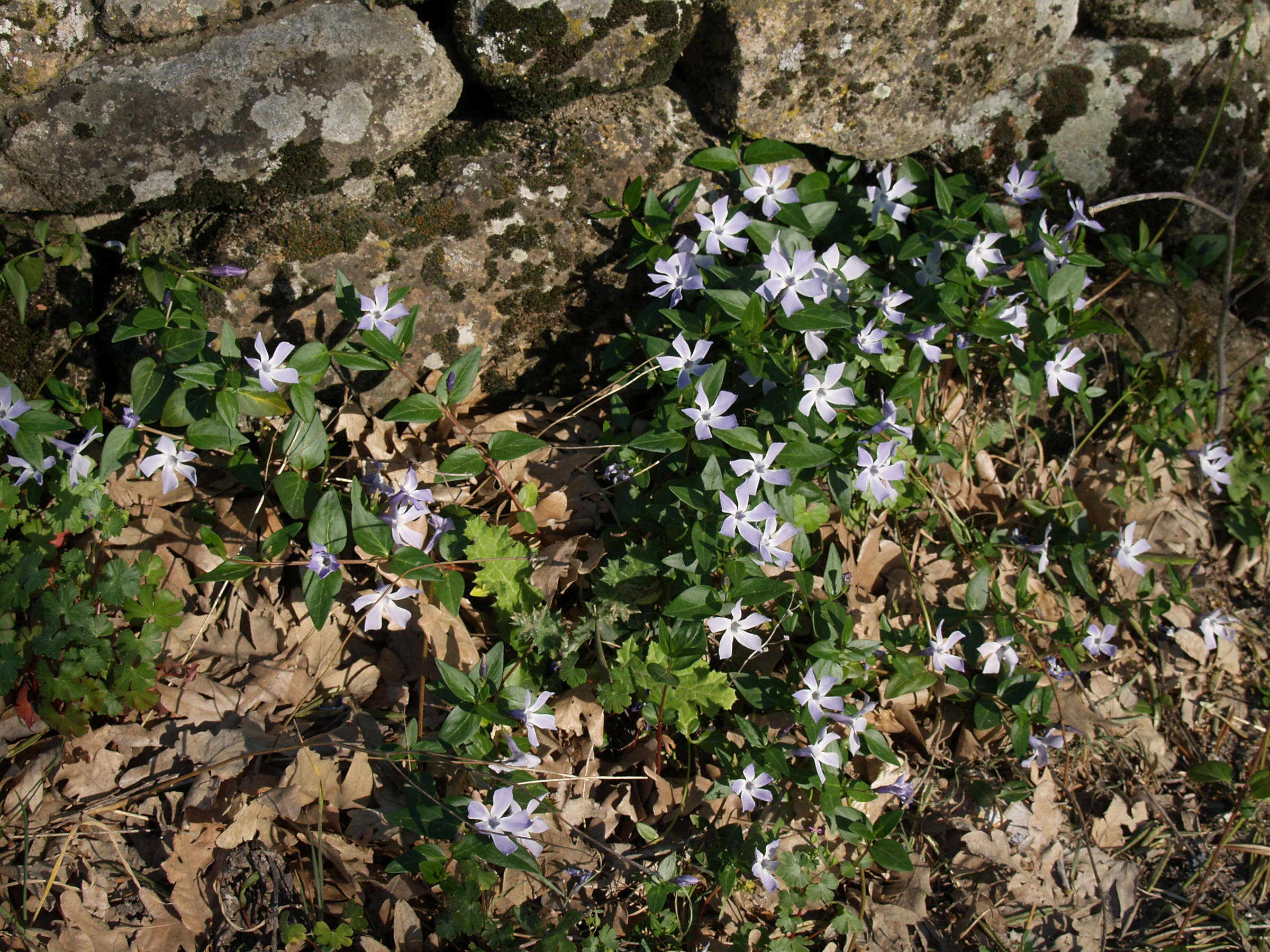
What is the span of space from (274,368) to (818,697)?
1847 millimetres

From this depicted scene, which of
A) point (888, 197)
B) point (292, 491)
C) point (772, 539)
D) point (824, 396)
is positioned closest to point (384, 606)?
point (292, 491)

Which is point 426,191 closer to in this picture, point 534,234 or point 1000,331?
point 534,234

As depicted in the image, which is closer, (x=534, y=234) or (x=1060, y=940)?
(x=1060, y=940)

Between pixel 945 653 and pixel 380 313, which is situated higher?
pixel 380 313

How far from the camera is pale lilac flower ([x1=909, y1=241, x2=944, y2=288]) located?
279 centimetres

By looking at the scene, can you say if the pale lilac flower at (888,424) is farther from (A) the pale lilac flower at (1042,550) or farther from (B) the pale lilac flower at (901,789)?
(B) the pale lilac flower at (901,789)

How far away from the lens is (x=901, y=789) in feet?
7.86

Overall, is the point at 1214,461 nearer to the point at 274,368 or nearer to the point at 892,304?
the point at 892,304

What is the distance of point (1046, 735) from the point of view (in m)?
2.61

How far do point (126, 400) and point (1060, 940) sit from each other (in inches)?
138

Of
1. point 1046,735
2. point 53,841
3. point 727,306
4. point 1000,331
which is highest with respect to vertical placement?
point 727,306

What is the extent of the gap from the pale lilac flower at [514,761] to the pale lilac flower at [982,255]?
218cm

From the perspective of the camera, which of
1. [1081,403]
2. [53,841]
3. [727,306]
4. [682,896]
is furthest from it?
[1081,403]

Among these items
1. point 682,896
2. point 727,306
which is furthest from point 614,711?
point 727,306
